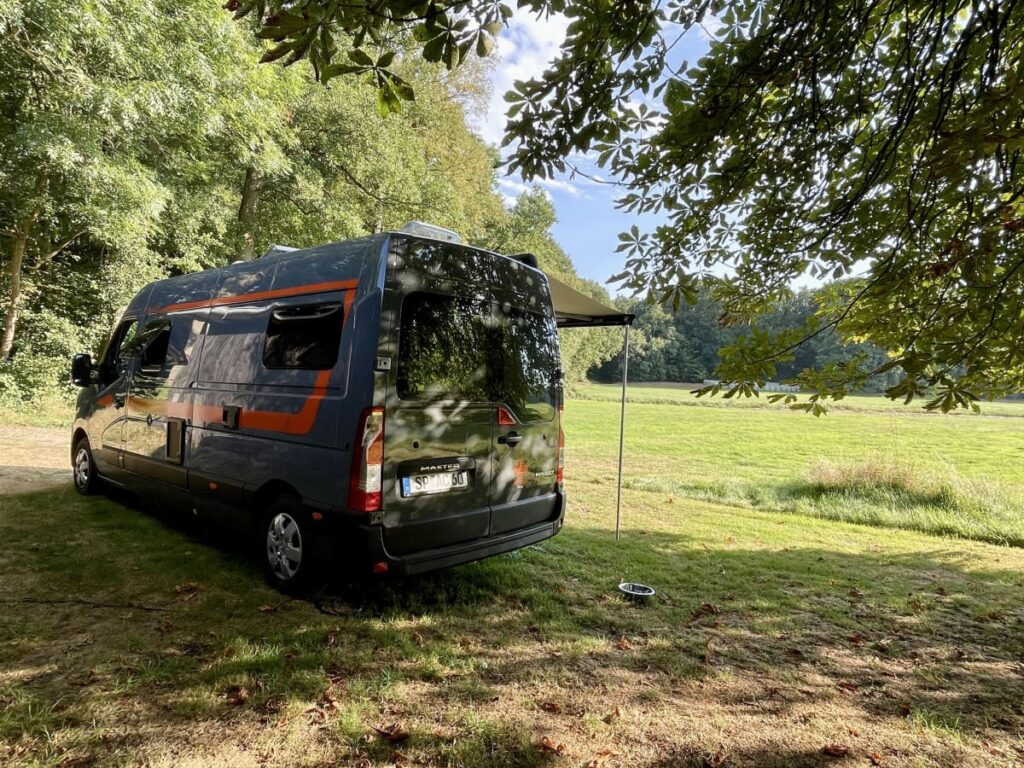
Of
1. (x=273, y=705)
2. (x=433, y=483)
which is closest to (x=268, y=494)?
(x=433, y=483)

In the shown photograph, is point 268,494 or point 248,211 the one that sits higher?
point 248,211

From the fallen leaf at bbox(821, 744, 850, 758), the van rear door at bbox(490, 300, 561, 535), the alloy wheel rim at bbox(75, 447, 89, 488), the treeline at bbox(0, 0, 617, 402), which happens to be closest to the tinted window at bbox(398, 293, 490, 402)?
the van rear door at bbox(490, 300, 561, 535)

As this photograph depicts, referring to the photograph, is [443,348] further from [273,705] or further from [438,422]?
[273,705]

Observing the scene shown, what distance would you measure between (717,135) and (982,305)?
169 cm

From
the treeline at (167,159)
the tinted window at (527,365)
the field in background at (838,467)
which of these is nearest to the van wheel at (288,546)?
the tinted window at (527,365)

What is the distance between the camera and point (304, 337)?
3650 millimetres

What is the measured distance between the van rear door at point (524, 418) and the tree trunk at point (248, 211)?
12.6 meters

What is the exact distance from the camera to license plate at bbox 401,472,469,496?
3306mm

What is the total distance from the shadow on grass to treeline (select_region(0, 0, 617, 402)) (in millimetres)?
6150

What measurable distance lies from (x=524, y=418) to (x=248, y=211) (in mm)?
13501

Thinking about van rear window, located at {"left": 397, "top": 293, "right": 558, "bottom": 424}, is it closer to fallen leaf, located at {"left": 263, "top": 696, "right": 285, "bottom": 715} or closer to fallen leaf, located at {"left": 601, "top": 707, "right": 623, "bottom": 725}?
fallen leaf, located at {"left": 263, "top": 696, "right": 285, "bottom": 715}

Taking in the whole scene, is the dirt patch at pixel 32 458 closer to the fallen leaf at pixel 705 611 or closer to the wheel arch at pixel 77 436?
the wheel arch at pixel 77 436

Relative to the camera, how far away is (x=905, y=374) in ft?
9.39

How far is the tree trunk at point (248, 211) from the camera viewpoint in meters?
14.2
